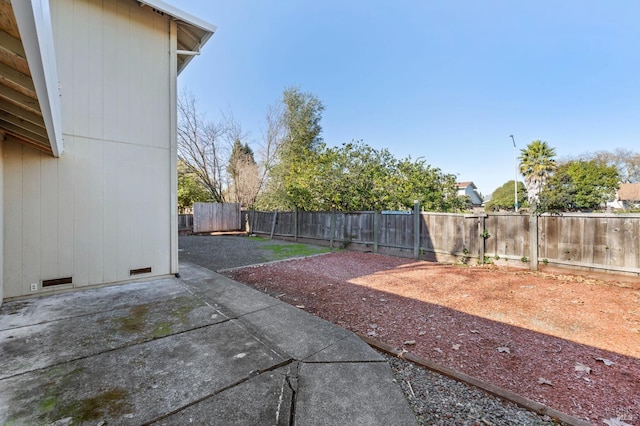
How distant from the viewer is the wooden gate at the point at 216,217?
14.1 metres

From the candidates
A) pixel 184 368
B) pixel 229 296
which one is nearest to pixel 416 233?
pixel 229 296

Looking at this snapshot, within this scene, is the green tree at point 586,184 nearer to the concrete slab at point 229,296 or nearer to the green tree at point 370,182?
the green tree at point 370,182

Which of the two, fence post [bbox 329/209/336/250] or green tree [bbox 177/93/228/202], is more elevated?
green tree [bbox 177/93/228/202]

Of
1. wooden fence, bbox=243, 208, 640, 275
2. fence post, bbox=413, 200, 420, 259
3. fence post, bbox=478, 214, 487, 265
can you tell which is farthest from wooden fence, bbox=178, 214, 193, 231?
fence post, bbox=478, 214, 487, 265

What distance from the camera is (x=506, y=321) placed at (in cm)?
327

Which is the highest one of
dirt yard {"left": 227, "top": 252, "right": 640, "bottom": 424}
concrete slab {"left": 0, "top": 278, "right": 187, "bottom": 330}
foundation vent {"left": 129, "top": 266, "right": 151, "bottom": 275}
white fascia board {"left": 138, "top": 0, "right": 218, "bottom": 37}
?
white fascia board {"left": 138, "top": 0, "right": 218, "bottom": 37}

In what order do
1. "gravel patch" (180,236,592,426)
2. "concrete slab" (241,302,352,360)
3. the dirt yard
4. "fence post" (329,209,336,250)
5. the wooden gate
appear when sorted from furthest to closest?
the wooden gate < "fence post" (329,209,336,250) < "concrete slab" (241,302,352,360) < the dirt yard < "gravel patch" (180,236,592,426)

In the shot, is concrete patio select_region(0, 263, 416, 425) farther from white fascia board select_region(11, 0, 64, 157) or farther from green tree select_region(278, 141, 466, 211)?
green tree select_region(278, 141, 466, 211)

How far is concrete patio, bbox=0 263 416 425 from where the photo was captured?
157cm

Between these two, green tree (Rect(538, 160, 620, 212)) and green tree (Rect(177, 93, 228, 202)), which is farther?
green tree (Rect(538, 160, 620, 212))

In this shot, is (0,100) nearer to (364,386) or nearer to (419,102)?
(364,386)

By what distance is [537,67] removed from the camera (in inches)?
364

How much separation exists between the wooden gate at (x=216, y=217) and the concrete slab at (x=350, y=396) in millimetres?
13710

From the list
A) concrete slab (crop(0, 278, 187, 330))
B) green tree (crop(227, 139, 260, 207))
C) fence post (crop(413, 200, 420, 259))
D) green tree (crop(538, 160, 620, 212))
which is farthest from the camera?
green tree (crop(538, 160, 620, 212))
